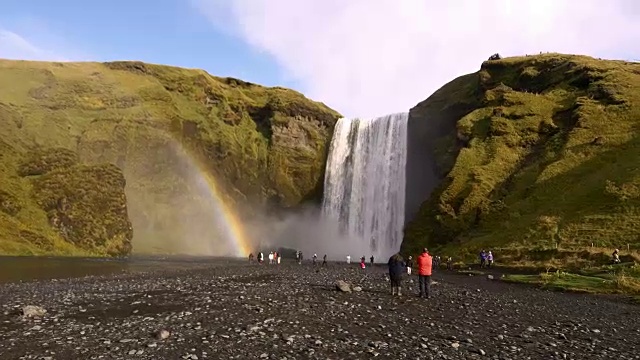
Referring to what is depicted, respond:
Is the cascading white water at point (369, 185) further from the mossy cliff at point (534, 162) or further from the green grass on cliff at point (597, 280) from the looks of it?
the green grass on cliff at point (597, 280)

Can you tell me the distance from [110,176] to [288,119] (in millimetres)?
47763

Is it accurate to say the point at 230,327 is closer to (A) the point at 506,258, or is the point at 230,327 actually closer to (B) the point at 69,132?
(A) the point at 506,258

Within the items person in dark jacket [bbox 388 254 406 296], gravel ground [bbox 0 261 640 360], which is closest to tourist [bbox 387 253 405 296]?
person in dark jacket [bbox 388 254 406 296]

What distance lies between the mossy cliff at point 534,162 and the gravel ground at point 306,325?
21271 mm

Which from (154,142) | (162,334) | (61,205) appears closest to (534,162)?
(162,334)

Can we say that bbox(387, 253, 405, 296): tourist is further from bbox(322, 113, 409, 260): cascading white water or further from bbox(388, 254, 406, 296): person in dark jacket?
bbox(322, 113, 409, 260): cascading white water

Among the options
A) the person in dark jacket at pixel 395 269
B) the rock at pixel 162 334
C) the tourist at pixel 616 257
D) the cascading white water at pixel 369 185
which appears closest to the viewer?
the rock at pixel 162 334

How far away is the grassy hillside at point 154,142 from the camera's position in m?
68.9

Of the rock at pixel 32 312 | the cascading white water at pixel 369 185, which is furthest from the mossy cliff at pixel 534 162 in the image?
the rock at pixel 32 312

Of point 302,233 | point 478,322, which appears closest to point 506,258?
point 478,322

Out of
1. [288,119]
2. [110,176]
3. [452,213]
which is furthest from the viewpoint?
[288,119]

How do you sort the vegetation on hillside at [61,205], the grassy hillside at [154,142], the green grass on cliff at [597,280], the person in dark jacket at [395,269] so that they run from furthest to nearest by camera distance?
the grassy hillside at [154,142] < the vegetation on hillside at [61,205] < the green grass on cliff at [597,280] < the person in dark jacket at [395,269]

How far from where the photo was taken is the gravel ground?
12.0 m

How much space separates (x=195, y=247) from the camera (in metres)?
89.6
